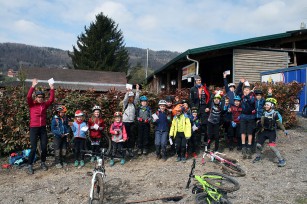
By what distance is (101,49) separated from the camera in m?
41.7

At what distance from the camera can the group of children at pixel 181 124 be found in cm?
750

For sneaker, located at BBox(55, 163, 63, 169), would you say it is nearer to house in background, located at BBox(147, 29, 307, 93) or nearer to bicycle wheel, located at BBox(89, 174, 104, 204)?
bicycle wheel, located at BBox(89, 174, 104, 204)

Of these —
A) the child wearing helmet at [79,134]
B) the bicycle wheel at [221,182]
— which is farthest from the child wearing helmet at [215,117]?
the child wearing helmet at [79,134]

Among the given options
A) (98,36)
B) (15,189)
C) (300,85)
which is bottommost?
(15,189)

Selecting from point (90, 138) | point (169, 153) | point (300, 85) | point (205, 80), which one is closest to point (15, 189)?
point (90, 138)

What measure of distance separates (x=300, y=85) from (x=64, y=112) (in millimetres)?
8572

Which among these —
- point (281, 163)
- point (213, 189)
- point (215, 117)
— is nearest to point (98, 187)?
point (213, 189)

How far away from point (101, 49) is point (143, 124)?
1391 inches

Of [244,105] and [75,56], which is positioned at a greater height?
[75,56]

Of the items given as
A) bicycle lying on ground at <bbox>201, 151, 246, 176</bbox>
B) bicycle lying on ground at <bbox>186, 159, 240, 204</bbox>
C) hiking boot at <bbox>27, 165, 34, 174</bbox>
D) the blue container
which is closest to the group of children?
hiking boot at <bbox>27, 165, 34, 174</bbox>

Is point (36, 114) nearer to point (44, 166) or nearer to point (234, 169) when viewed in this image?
point (44, 166)

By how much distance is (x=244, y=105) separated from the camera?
7.52 meters

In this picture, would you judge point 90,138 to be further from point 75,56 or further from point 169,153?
point 75,56

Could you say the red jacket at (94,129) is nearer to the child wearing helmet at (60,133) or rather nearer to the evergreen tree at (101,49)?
the child wearing helmet at (60,133)
